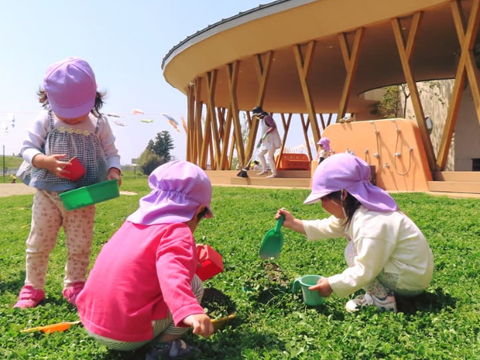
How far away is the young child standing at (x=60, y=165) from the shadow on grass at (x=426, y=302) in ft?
7.36

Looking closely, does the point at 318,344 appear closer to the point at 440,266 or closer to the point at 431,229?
the point at 440,266

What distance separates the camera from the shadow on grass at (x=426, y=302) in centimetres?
285

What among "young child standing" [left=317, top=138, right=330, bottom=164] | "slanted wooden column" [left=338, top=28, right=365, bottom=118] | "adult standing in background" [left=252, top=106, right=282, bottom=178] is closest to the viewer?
"young child standing" [left=317, top=138, right=330, bottom=164]

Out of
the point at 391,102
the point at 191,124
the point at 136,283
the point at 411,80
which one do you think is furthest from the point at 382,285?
the point at 391,102

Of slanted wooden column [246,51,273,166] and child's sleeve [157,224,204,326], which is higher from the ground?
slanted wooden column [246,51,273,166]

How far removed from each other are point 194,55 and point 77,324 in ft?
50.7

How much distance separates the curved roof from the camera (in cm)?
1151

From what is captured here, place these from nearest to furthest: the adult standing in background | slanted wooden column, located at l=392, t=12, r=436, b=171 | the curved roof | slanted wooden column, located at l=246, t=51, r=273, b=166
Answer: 1. slanted wooden column, located at l=392, t=12, r=436, b=171
2. the curved roof
3. the adult standing in background
4. slanted wooden column, located at l=246, t=51, r=273, b=166

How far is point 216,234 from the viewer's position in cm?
575

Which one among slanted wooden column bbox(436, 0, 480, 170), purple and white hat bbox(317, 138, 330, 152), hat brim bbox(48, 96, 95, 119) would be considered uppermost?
slanted wooden column bbox(436, 0, 480, 170)

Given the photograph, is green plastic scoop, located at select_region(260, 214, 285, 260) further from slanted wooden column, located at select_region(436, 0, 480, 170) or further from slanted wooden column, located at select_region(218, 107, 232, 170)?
slanted wooden column, located at select_region(218, 107, 232, 170)

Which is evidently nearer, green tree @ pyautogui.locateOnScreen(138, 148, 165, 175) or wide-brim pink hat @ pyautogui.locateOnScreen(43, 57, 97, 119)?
wide-brim pink hat @ pyautogui.locateOnScreen(43, 57, 97, 119)

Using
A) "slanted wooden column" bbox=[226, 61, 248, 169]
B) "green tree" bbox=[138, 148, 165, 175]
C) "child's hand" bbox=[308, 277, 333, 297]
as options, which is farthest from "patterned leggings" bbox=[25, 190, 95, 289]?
"green tree" bbox=[138, 148, 165, 175]

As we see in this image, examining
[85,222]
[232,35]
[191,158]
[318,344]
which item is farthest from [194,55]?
[318,344]
